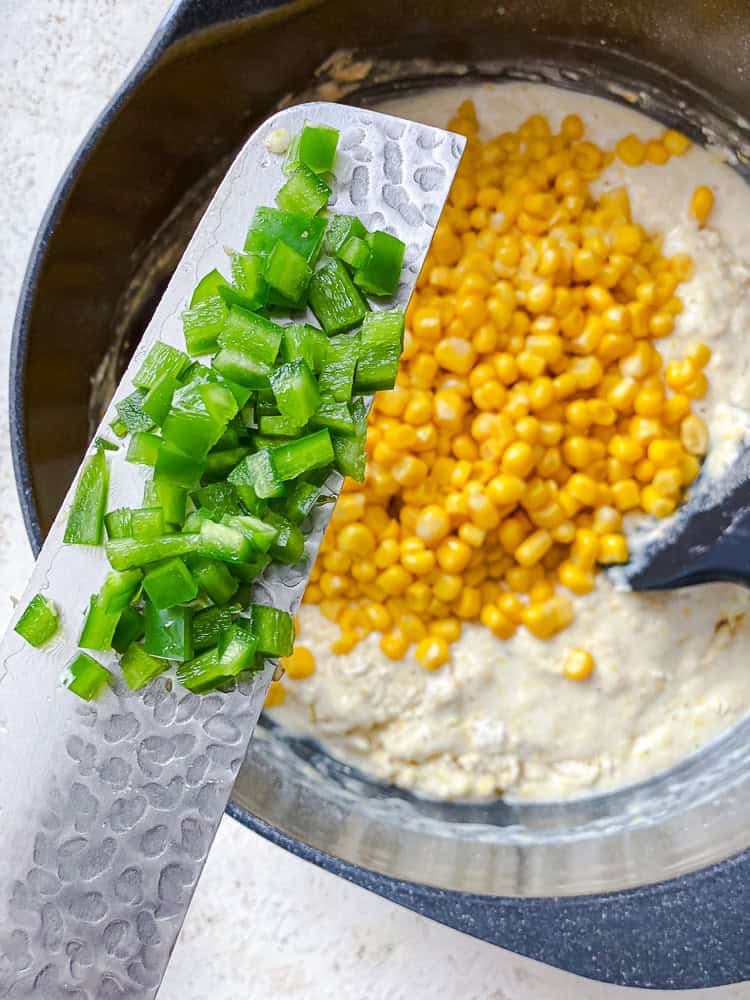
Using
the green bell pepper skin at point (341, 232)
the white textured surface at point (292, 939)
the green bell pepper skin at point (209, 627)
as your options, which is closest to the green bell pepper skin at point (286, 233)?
the green bell pepper skin at point (341, 232)

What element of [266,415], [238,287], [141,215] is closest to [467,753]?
[266,415]

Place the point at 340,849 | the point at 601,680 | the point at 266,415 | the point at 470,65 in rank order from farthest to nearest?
1. the point at 470,65
2. the point at 601,680
3. the point at 340,849
4. the point at 266,415

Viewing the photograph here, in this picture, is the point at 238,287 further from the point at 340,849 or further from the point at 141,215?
the point at 340,849

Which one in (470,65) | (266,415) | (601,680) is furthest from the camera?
(470,65)

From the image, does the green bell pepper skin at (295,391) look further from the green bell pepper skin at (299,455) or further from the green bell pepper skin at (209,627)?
the green bell pepper skin at (209,627)

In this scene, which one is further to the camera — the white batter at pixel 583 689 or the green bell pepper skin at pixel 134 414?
the white batter at pixel 583 689

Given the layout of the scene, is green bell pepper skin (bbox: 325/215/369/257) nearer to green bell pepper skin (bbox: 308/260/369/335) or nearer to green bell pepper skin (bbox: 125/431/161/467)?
green bell pepper skin (bbox: 308/260/369/335)
